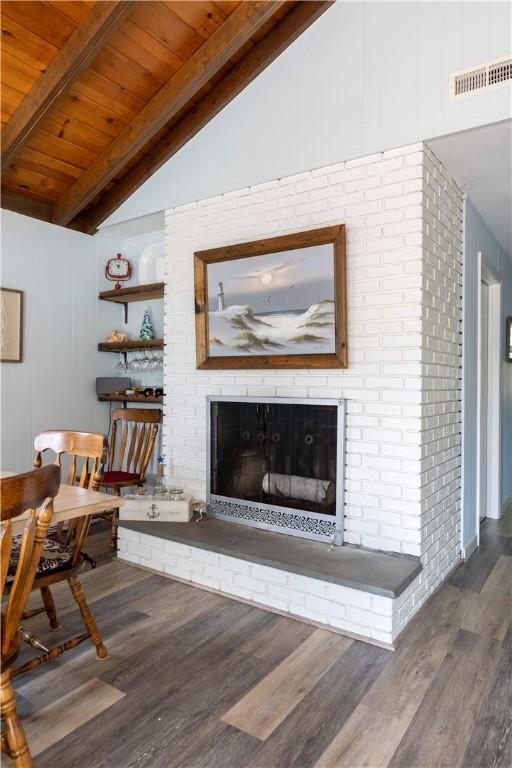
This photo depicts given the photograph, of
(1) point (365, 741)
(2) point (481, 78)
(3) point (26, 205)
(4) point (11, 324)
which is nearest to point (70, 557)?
(1) point (365, 741)

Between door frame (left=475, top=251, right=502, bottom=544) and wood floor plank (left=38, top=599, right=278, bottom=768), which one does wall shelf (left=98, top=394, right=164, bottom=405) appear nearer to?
wood floor plank (left=38, top=599, right=278, bottom=768)

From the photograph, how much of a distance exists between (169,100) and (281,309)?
4.78ft

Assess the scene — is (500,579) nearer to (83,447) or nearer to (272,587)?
(272,587)

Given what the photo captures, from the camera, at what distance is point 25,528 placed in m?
1.37

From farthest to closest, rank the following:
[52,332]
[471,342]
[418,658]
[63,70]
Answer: [52,332], [471,342], [63,70], [418,658]

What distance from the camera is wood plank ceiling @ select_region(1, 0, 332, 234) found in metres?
2.50

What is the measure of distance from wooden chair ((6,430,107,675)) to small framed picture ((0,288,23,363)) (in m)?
1.63

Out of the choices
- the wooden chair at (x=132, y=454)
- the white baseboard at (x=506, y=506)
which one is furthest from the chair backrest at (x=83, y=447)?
the white baseboard at (x=506, y=506)

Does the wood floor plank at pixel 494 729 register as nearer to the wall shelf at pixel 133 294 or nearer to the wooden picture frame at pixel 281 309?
the wooden picture frame at pixel 281 309

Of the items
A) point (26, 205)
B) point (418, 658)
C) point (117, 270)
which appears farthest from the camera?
point (117, 270)

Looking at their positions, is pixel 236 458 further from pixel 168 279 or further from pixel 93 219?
pixel 93 219

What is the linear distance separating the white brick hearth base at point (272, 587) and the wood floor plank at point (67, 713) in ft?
2.93

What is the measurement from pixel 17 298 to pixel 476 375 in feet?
11.1

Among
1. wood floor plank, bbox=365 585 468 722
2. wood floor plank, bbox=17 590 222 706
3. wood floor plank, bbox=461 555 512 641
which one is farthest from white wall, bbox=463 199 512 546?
wood floor plank, bbox=17 590 222 706
